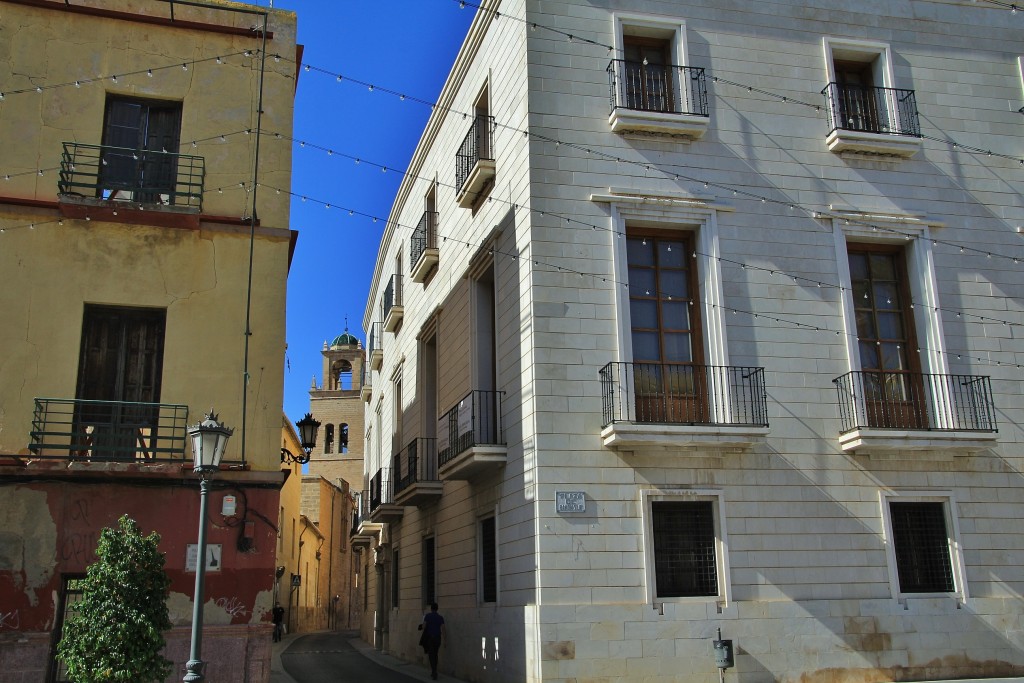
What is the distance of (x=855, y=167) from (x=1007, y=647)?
734cm

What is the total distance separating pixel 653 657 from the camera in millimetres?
12320

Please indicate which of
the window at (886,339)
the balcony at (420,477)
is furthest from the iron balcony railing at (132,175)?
the window at (886,339)

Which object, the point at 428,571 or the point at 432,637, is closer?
the point at 432,637

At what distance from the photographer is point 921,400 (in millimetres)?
14445

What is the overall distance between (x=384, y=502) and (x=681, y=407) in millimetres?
10652

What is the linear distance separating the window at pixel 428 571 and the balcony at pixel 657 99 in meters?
9.42

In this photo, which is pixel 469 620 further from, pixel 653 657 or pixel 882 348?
pixel 882 348

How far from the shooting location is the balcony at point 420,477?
17922 millimetres

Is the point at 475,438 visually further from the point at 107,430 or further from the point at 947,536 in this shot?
the point at 947,536

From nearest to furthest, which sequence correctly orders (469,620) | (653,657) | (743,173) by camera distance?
1. (653,657)
2. (743,173)
3. (469,620)

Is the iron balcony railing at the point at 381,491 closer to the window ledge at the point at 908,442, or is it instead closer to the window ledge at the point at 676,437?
the window ledge at the point at 676,437

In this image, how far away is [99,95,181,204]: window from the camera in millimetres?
12422

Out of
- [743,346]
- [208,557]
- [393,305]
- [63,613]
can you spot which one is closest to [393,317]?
[393,305]

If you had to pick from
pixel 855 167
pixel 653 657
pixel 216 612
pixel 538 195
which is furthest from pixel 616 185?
pixel 216 612
